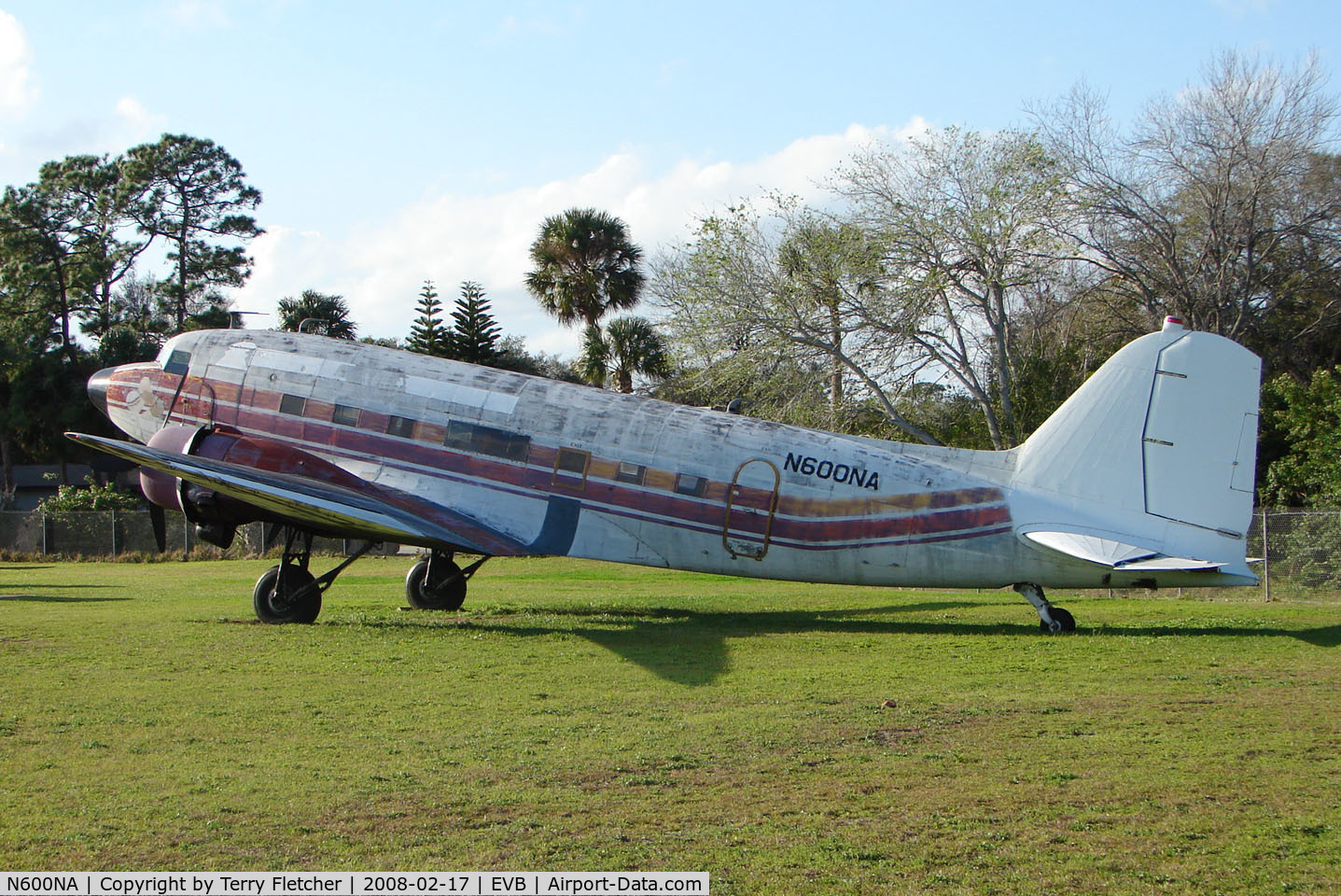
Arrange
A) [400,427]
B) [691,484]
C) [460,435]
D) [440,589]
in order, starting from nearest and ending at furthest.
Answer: [691,484] < [460,435] < [400,427] < [440,589]

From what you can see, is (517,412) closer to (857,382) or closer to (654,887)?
(654,887)

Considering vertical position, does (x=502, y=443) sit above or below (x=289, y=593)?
above

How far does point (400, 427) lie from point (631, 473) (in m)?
3.81

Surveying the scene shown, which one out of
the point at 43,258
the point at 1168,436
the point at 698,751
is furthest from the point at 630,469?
the point at 43,258

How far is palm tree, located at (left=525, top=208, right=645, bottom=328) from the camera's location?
49.6 meters

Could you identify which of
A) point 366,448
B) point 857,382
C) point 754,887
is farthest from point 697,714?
point 857,382

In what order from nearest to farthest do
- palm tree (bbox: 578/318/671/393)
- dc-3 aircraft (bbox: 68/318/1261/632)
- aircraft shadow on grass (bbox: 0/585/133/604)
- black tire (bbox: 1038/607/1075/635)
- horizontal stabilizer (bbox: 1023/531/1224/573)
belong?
1. horizontal stabilizer (bbox: 1023/531/1224/573)
2. dc-3 aircraft (bbox: 68/318/1261/632)
3. black tire (bbox: 1038/607/1075/635)
4. aircraft shadow on grass (bbox: 0/585/133/604)
5. palm tree (bbox: 578/318/671/393)

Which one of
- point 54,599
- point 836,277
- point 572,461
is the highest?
point 836,277

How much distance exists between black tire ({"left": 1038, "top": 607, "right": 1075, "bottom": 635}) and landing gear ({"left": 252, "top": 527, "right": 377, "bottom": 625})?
987 cm

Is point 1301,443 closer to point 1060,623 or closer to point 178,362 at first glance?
point 1060,623

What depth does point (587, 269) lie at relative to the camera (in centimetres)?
4972

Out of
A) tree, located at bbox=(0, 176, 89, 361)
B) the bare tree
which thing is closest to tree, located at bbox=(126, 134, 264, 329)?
tree, located at bbox=(0, 176, 89, 361)

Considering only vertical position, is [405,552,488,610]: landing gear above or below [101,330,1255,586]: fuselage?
below
